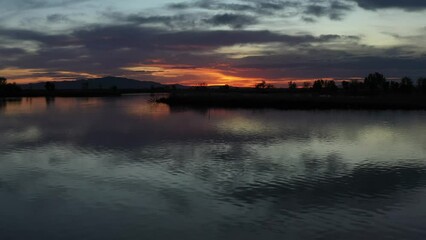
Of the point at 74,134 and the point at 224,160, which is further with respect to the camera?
the point at 74,134

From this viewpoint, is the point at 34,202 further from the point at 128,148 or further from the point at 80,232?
the point at 128,148

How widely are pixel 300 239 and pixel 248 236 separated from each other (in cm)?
178

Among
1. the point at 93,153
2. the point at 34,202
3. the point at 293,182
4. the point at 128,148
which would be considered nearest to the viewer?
the point at 34,202

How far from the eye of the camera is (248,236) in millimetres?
14727

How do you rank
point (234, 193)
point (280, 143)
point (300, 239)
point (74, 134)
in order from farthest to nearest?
point (74, 134)
point (280, 143)
point (234, 193)
point (300, 239)

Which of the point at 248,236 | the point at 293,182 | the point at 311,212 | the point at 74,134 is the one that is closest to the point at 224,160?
the point at 293,182

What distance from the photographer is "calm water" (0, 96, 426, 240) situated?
610 inches

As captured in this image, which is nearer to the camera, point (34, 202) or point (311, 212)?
point (311, 212)

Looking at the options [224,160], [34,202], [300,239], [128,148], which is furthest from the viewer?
[128,148]

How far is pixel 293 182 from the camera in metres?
22.2

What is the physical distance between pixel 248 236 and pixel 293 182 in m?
8.11

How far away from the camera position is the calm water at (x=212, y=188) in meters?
15.5

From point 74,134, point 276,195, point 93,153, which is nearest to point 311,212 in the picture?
point 276,195

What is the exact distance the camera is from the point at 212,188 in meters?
21.1
